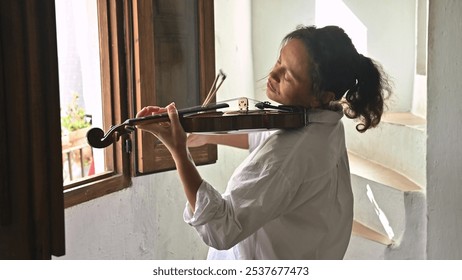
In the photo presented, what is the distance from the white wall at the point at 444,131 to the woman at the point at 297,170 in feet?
0.54

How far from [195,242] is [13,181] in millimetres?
409

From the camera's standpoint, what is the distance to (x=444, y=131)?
1.25 m

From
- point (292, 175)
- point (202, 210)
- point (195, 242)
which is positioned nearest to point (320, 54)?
point (292, 175)

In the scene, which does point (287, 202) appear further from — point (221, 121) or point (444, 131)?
point (444, 131)

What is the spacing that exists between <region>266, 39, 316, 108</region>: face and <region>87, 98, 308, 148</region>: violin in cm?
4

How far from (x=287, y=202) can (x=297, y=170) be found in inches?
2.0

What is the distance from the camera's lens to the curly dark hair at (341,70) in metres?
1.04

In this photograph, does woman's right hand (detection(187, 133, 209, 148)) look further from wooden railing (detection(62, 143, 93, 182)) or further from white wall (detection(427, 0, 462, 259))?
white wall (detection(427, 0, 462, 259))

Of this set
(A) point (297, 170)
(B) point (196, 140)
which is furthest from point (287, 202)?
(B) point (196, 140)

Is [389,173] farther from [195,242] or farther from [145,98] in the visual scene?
[145,98]

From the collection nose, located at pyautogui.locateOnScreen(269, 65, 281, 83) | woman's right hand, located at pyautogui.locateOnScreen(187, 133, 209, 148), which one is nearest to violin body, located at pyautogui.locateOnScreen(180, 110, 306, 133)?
nose, located at pyautogui.locateOnScreen(269, 65, 281, 83)

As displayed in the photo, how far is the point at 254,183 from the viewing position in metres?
0.93

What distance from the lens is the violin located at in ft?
3.15

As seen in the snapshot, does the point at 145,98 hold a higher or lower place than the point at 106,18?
lower
